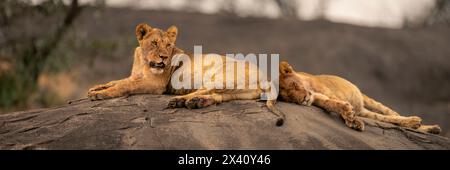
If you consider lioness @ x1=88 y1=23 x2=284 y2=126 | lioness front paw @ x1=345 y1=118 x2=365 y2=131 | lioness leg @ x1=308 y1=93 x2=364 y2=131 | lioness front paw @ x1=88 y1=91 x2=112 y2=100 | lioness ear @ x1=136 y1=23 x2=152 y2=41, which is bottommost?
lioness front paw @ x1=345 y1=118 x2=365 y2=131

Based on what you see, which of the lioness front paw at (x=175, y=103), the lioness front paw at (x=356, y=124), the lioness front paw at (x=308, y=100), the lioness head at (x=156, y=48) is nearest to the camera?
the lioness front paw at (x=175, y=103)

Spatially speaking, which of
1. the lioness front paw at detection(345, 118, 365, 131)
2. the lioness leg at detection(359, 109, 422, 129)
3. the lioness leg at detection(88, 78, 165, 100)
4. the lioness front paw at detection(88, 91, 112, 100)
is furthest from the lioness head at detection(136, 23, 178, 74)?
the lioness leg at detection(359, 109, 422, 129)

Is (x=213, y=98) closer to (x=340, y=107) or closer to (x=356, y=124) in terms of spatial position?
(x=340, y=107)

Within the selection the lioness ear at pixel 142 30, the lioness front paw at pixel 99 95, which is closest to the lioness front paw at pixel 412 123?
the lioness ear at pixel 142 30

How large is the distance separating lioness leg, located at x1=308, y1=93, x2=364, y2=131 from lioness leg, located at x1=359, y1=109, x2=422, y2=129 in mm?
909

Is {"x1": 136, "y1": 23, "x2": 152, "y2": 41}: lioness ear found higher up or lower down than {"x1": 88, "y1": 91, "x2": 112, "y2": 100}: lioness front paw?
higher up

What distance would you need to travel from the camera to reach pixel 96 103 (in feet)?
20.0

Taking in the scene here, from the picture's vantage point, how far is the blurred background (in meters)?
13.9

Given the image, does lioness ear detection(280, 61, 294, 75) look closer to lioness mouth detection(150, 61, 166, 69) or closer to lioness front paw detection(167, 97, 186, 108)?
lioness mouth detection(150, 61, 166, 69)

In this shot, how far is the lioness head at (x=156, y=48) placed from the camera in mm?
6375

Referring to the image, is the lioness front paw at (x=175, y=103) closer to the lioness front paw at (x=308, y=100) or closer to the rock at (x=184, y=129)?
the rock at (x=184, y=129)

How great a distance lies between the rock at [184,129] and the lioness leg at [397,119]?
20.0 inches
